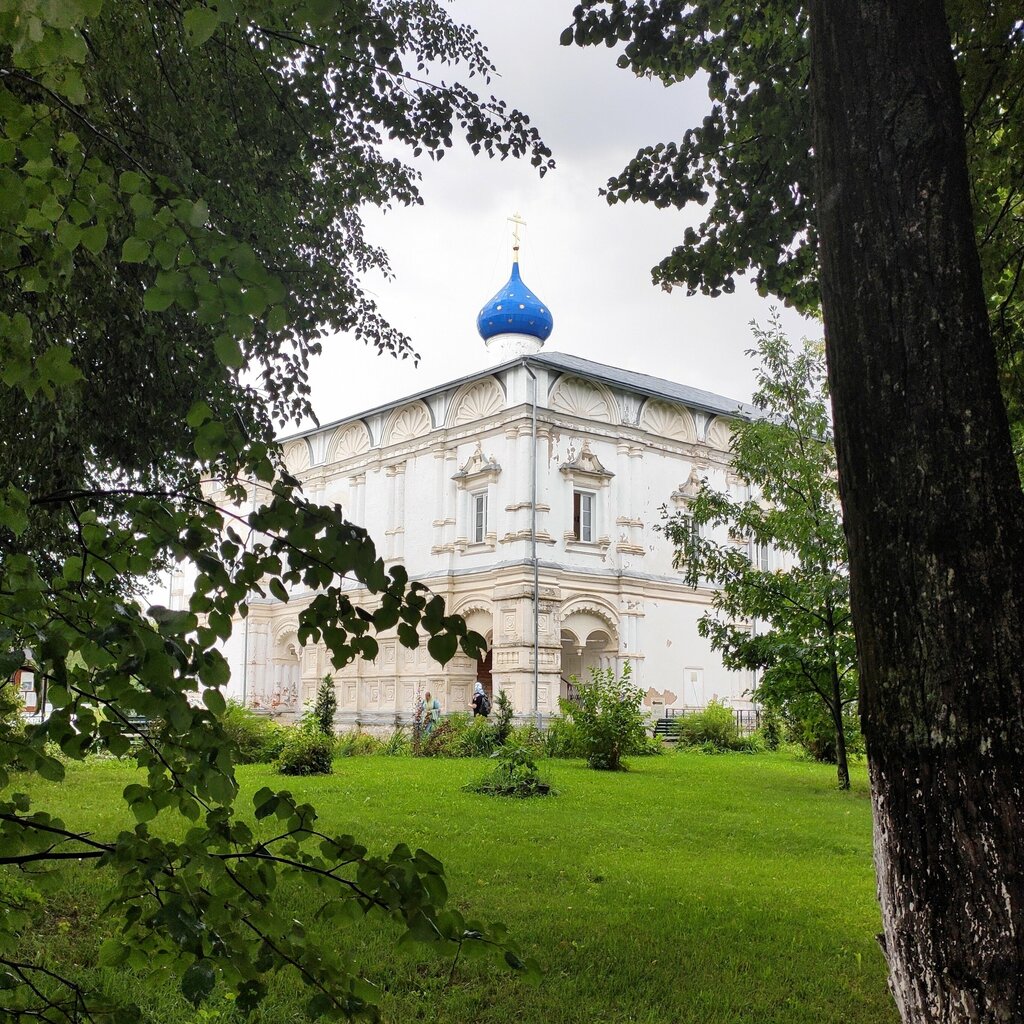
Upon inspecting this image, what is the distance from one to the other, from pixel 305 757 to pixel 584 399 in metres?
11.5

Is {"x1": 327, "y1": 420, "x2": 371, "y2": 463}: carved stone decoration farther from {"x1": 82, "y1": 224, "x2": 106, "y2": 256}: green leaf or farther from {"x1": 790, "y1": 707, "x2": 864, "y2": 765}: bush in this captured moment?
{"x1": 82, "y1": 224, "x2": 106, "y2": 256}: green leaf

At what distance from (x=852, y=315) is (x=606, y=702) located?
42.8 ft

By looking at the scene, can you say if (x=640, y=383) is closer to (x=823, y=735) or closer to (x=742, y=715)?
(x=742, y=715)

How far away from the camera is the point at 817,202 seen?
3.07 m

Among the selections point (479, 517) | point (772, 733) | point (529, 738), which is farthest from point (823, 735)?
point (479, 517)

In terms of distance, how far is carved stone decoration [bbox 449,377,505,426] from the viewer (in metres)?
22.1

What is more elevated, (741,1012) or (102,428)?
(102,428)

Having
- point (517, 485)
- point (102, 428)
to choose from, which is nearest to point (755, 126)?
point (102, 428)

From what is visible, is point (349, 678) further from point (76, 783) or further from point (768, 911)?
point (768, 911)

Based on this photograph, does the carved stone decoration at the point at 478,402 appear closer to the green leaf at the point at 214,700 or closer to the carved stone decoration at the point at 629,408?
the carved stone decoration at the point at 629,408

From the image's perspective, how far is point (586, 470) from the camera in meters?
22.0

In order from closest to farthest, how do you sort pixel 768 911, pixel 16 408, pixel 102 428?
pixel 16 408 → pixel 102 428 → pixel 768 911

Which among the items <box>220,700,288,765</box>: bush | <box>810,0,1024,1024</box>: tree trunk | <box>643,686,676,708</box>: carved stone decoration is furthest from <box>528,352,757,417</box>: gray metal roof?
<box>810,0,1024,1024</box>: tree trunk

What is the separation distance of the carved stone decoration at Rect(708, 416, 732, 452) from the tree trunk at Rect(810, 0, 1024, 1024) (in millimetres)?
21798
